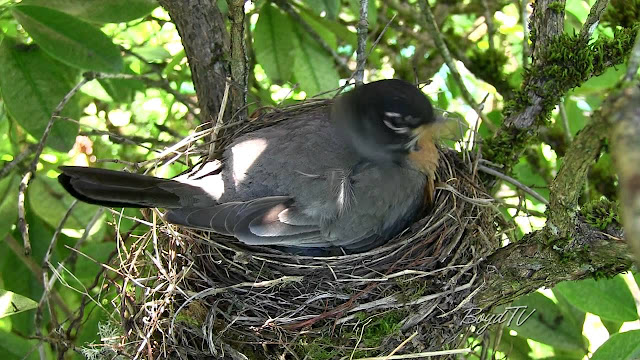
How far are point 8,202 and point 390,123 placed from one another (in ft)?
5.78

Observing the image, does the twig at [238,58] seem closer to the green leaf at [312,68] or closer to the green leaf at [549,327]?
the green leaf at [312,68]

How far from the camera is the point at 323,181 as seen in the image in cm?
260

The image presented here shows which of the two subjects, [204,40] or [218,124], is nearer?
[204,40]

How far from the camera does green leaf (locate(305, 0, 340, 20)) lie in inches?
113

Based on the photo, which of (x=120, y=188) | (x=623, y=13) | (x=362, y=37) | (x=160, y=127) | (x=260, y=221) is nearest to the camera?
(x=120, y=188)

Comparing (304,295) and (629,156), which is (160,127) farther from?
(629,156)

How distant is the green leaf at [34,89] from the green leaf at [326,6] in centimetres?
112

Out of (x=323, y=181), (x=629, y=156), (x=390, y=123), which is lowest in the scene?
(x=323, y=181)

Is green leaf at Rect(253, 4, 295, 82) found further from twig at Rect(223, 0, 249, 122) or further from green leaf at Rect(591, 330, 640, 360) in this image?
green leaf at Rect(591, 330, 640, 360)

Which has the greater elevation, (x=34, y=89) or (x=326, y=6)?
(x=326, y=6)

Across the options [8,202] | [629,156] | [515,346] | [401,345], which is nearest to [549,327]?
[515,346]

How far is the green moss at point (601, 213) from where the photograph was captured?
6.06ft

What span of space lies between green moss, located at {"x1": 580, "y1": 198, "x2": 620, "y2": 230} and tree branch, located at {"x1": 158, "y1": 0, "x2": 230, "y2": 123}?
1511 millimetres

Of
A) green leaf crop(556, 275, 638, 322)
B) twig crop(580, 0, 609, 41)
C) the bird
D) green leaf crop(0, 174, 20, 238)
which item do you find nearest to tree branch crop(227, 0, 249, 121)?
the bird
